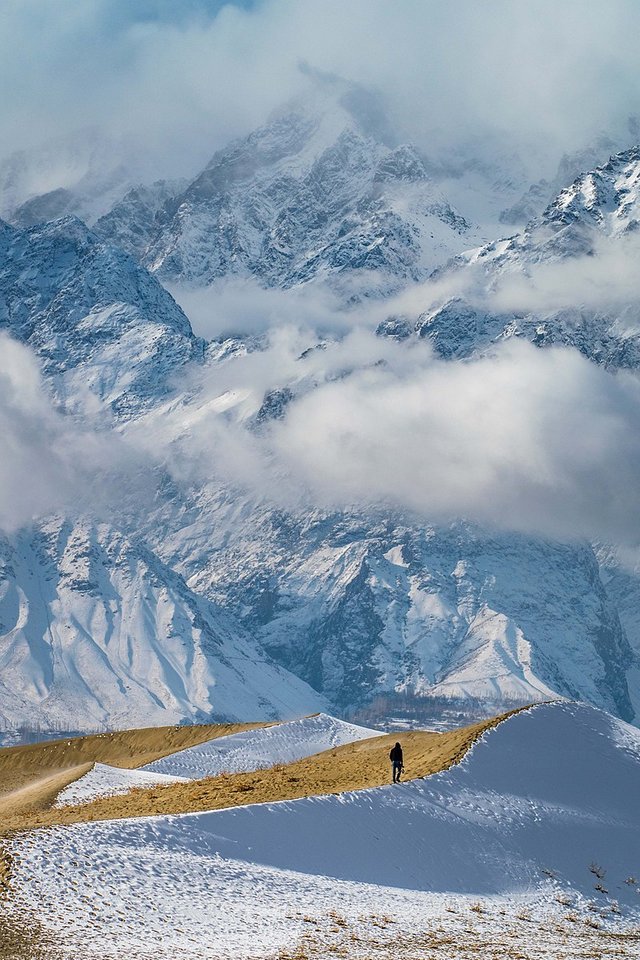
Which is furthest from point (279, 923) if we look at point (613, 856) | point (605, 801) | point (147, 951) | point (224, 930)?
point (605, 801)

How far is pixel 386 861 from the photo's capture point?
43844 millimetres

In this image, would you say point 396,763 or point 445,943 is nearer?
point 445,943

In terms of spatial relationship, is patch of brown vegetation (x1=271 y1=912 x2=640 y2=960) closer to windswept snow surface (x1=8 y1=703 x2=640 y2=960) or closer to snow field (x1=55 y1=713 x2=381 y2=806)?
windswept snow surface (x1=8 y1=703 x2=640 y2=960)

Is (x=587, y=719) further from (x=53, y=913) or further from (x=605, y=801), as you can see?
(x=53, y=913)

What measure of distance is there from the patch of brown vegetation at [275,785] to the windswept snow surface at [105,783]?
8.78 ft

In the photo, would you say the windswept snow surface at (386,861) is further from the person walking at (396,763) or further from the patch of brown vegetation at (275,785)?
the patch of brown vegetation at (275,785)

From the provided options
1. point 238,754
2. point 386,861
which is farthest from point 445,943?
point 238,754

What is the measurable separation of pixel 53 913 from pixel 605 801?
25.7 metres

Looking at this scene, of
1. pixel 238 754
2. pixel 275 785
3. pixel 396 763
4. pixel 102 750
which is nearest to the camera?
pixel 396 763

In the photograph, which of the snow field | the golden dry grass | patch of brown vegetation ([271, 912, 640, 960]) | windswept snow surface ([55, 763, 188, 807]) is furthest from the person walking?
the golden dry grass

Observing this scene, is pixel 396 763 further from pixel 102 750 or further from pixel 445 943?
pixel 102 750

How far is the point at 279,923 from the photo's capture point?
1421 inches

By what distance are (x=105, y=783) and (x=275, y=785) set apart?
61.8ft

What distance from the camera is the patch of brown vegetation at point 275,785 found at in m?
47.3
